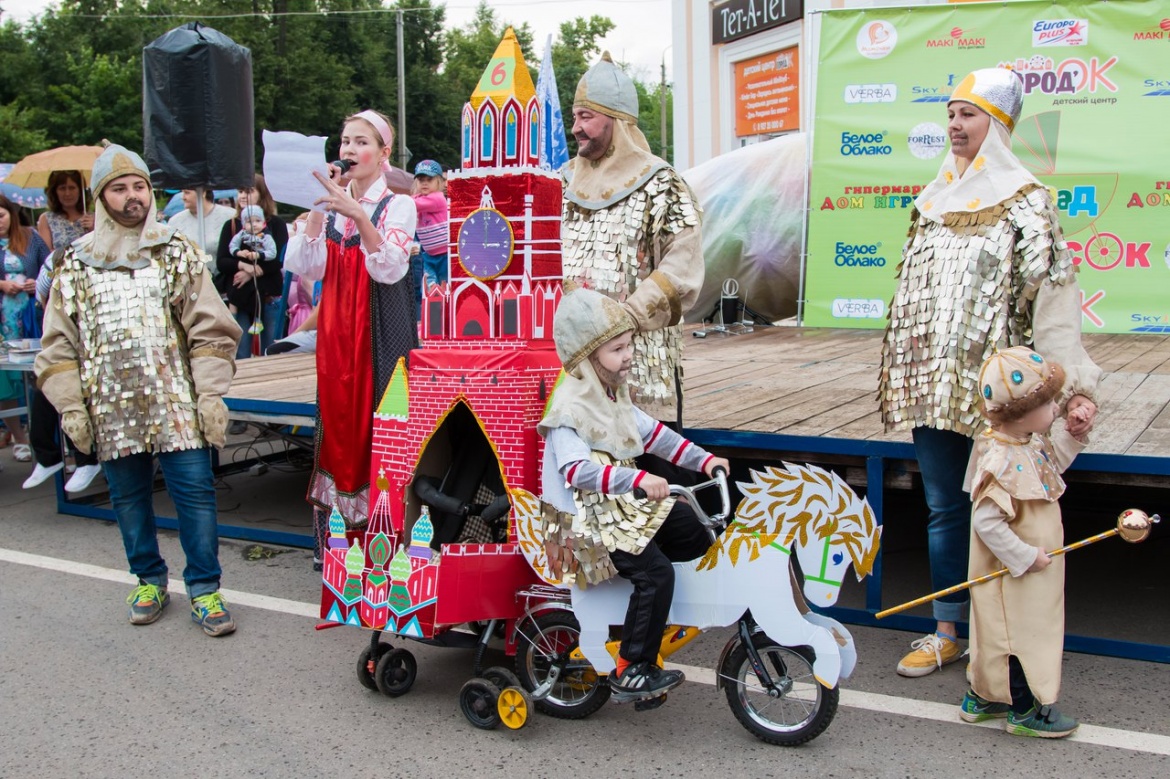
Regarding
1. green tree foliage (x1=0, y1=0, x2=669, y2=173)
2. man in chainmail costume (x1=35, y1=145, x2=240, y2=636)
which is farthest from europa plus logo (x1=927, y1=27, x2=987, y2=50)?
green tree foliage (x1=0, y1=0, x2=669, y2=173)

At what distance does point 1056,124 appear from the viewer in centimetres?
782

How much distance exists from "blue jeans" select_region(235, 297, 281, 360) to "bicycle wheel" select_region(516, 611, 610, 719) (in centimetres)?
552

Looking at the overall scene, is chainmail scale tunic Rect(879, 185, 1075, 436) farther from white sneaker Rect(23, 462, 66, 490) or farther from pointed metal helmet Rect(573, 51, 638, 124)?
white sneaker Rect(23, 462, 66, 490)

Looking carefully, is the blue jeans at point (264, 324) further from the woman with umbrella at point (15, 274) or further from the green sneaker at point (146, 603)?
the green sneaker at point (146, 603)

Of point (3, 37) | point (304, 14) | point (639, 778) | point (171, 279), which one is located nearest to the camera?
point (639, 778)

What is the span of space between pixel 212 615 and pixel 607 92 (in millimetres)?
2578

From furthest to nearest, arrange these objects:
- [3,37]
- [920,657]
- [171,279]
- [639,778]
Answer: [3,37], [171,279], [920,657], [639,778]

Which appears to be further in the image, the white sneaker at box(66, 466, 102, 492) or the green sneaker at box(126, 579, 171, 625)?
the white sneaker at box(66, 466, 102, 492)

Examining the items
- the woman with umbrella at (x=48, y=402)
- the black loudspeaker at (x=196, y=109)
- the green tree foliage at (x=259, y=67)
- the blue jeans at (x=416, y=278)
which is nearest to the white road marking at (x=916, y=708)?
the blue jeans at (x=416, y=278)

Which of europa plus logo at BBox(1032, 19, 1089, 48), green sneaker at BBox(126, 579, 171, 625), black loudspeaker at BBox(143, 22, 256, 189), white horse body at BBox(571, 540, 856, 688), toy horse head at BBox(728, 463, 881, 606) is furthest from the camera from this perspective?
europa plus logo at BBox(1032, 19, 1089, 48)

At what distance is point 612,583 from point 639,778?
56cm

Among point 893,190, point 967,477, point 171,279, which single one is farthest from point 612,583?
point 893,190

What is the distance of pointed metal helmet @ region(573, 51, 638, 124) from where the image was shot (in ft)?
12.6

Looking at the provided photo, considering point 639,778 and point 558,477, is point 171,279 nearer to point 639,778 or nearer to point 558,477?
point 558,477
